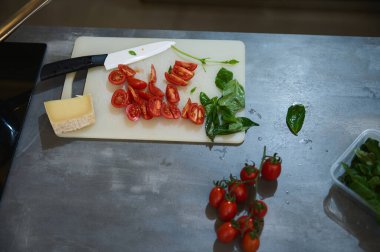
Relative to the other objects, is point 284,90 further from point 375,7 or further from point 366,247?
point 375,7

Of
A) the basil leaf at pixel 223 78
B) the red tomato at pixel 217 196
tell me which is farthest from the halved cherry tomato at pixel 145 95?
the red tomato at pixel 217 196

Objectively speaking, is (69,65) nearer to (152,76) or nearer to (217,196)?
(152,76)

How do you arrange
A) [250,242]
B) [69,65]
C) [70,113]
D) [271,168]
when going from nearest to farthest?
[250,242] → [271,168] → [70,113] → [69,65]

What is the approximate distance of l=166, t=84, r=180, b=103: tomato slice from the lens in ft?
4.17

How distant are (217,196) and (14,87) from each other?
2.65 feet

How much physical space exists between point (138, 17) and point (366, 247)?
5.12ft

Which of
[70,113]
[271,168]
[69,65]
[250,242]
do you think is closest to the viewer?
[250,242]

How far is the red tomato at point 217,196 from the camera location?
1087 millimetres

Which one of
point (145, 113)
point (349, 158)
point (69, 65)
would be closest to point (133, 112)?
point (145, 113)

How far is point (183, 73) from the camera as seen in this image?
4.33 feet

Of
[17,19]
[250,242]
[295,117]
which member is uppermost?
[17,19]

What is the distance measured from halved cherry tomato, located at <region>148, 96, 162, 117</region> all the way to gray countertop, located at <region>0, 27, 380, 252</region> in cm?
10

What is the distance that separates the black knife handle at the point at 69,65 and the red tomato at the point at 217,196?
1.98 feet

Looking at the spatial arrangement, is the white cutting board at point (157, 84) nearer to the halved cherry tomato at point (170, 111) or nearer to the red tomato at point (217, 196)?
the halved cherry tomato at point (170, 111)
